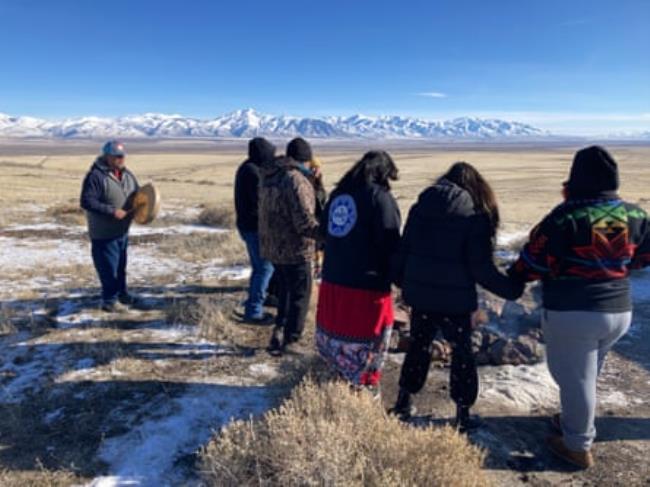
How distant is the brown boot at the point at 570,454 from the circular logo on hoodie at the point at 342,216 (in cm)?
206

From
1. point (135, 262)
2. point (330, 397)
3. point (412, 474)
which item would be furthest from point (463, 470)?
point (135, 262)

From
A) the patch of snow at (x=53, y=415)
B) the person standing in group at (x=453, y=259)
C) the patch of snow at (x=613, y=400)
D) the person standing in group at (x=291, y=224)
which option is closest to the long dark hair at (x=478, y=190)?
the person standing in group at (x=453, y=259)

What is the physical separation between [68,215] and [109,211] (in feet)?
33.4

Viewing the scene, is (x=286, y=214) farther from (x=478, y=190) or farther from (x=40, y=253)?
(x=40, y=253)

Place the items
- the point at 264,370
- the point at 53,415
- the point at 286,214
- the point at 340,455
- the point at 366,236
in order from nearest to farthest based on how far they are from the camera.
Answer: the point at 340,455 < the point at 366,236 < the point at 53,415 < the point at 286,214 < the point at 264,370

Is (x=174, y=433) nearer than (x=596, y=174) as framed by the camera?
No

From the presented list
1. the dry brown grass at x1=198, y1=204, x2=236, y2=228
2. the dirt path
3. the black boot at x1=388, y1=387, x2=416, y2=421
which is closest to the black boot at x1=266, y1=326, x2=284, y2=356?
the dirt path

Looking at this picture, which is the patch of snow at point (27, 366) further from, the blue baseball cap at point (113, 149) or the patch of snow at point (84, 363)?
the blue baseball cap at point (113, 149)

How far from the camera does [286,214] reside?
4.90 meters

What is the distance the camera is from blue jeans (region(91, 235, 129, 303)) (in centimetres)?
652

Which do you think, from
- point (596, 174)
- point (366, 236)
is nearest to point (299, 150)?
point (366, 236)

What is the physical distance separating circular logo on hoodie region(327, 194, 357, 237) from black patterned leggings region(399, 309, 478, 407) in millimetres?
774

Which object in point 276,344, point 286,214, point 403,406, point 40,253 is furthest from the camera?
point 40,253

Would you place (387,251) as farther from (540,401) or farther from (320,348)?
A: (540,401)
